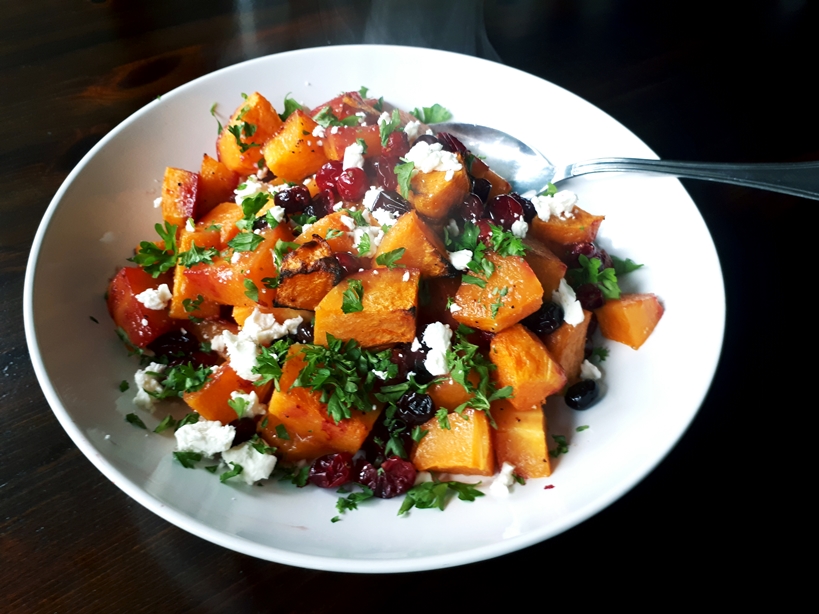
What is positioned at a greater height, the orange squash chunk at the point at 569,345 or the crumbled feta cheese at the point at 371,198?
the crumbled feta cheese at the point at 371,198

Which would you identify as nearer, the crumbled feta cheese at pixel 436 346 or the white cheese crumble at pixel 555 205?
the crumbled feta cheese at pixel 436 346

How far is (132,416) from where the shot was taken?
61.9 inches

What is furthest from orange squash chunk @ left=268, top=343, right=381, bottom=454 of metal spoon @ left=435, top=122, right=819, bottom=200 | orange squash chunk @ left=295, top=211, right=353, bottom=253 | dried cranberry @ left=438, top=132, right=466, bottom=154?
metal spoon @ left=435, top=122, right=819, bottom=200

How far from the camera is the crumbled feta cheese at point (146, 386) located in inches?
63.7

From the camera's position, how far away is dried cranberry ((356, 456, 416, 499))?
1473 millimetres

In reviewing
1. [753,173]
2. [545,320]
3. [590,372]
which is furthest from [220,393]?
[753,173]

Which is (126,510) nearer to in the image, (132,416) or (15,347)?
(132,416)

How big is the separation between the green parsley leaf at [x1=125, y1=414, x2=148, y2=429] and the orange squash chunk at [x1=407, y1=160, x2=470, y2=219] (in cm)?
95

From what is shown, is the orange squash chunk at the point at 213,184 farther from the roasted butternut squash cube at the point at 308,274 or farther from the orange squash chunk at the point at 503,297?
the orange squash chunk at the point at 503,297

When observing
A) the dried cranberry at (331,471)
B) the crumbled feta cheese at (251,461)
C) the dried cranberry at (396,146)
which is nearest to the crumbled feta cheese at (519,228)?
the dried cranberry at (396,146)

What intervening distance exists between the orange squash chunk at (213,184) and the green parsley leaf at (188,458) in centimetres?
86

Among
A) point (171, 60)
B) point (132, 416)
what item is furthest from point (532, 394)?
point (171, 60)

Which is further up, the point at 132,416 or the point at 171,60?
the point at 171,60

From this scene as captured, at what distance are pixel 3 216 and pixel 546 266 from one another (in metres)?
1.94
